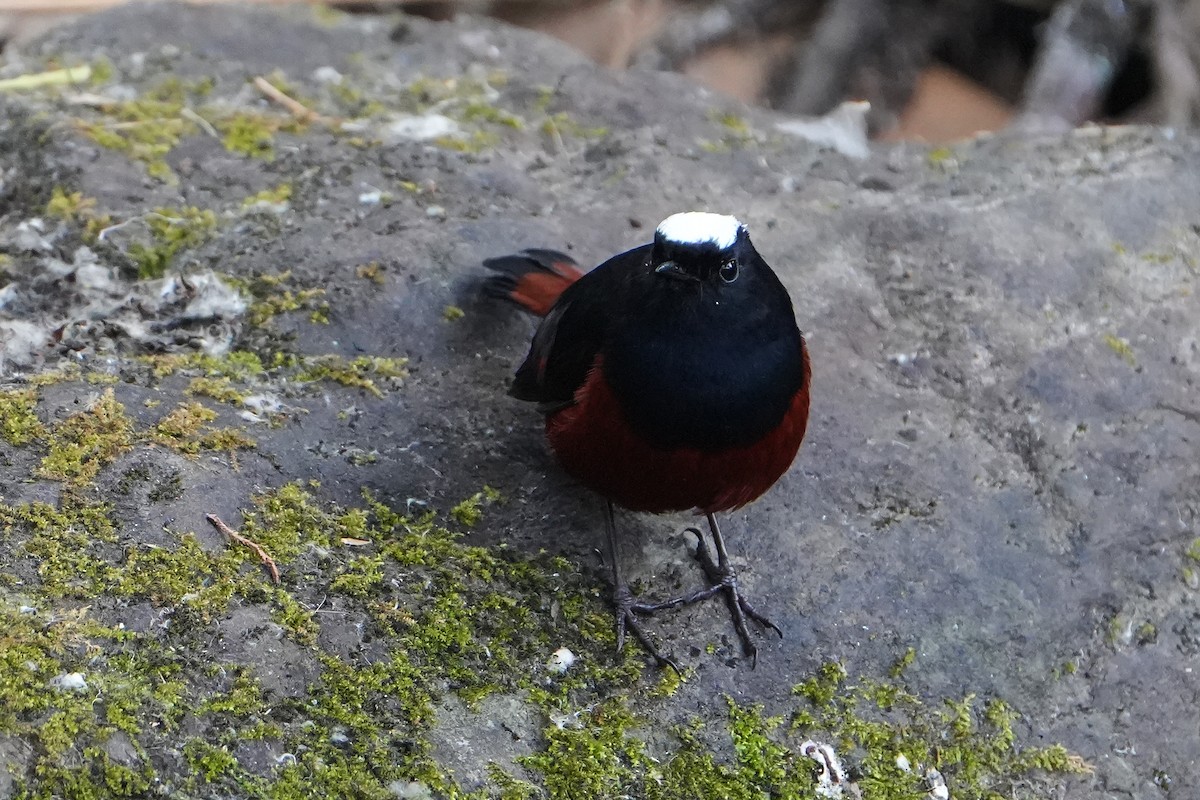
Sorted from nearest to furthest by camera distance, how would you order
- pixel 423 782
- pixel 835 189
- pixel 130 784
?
1. pixel 130 784
2. pixel 423 782
3. pixel 835 189

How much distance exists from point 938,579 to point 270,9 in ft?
12.8

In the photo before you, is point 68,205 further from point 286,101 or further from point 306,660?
point 306,660

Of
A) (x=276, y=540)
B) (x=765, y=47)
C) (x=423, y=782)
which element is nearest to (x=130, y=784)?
(x=423, y=782)

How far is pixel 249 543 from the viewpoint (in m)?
2.69

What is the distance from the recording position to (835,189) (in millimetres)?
4391

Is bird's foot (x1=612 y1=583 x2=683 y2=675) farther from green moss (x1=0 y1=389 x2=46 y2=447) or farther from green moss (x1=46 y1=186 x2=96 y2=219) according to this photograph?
green moss (x1=46 y1=186 x2=96 y2=219)

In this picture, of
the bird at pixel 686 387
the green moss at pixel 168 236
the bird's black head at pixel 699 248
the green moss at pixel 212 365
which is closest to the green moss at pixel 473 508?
the bird at pixel 686 387

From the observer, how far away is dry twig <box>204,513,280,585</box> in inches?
104

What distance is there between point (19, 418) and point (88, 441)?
194mm

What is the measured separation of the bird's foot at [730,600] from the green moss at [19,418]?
1573 millimetres

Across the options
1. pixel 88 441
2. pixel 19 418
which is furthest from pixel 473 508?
pixel 19 418

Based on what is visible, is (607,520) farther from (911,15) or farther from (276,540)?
(911,15)

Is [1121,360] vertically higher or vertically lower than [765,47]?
higher

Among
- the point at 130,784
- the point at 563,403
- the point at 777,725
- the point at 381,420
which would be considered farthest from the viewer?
the point at 381,420
